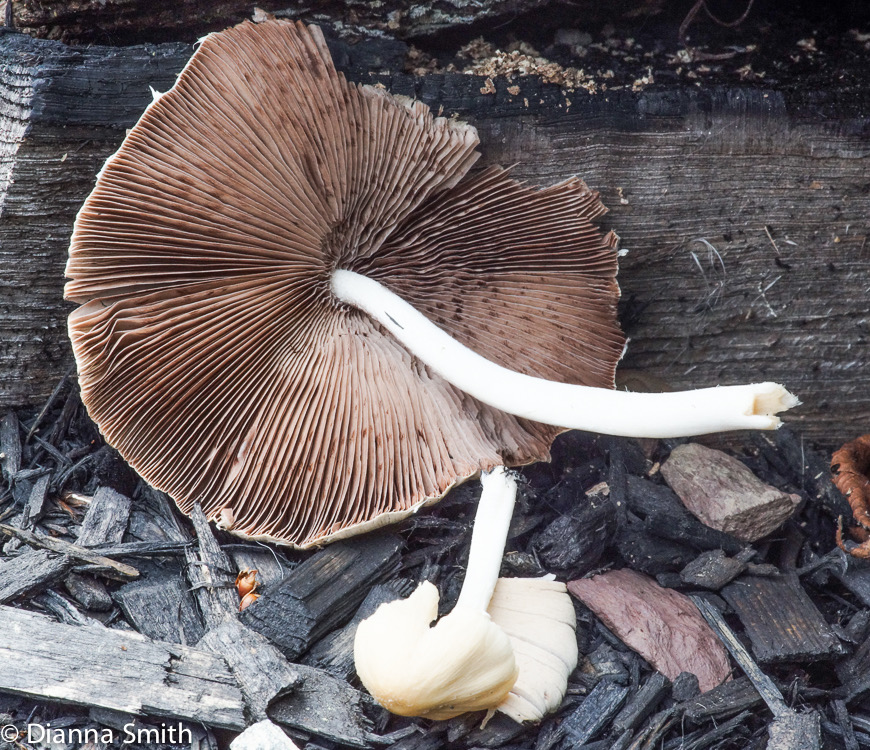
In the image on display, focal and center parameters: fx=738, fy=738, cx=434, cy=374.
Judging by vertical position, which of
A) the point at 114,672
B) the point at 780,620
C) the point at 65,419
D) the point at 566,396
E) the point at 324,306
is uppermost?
the point at 324,306

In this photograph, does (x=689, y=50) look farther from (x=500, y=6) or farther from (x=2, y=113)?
(x=2, y=113)

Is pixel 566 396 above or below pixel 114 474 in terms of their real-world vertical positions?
above

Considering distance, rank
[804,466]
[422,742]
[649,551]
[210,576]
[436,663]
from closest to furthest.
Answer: [436,663]
[422,742]
[210,576]
[649,551]
[804,466]

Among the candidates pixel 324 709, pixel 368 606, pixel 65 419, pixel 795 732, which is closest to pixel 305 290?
pixel 368 606

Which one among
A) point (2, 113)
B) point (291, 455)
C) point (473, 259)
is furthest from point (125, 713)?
point (2, 113)

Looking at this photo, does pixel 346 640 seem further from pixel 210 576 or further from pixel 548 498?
pixel 548 498

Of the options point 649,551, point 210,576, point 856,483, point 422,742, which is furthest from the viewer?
point 856,483
